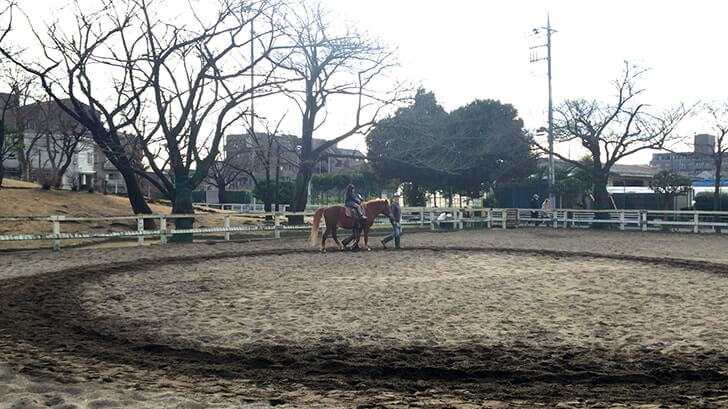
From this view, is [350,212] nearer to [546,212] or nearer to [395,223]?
[395,223]

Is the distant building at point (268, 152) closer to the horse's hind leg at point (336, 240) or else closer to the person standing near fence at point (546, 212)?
the horse's hind leg at point (336, 240)

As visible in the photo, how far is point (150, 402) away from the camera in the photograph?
4.21 m

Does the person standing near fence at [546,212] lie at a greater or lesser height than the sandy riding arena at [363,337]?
greater

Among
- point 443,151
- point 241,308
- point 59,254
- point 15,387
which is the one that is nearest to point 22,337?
point 15,387

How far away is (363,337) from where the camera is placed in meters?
6.32

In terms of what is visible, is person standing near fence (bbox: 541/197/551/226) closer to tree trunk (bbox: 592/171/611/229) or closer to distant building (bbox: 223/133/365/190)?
tree trunk (bbox: 592/171/611/229)

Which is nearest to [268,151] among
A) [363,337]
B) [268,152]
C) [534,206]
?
[268,152]

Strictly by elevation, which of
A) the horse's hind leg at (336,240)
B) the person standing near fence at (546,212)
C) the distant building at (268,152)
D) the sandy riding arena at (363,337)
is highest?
the distant building at (268,152)

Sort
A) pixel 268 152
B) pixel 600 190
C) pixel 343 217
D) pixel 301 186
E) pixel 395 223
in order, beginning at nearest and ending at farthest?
pixel 343 217, pixel 395 223, pixel 301 186, pixel 600 190, pixel 268 152

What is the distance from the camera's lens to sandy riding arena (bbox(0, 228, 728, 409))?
4496 mm

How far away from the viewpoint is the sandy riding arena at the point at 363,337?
4.50m

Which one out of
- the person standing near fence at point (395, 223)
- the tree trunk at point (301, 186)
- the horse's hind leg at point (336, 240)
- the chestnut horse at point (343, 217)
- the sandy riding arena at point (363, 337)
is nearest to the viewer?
the sandy riding arena at point (363, 337)

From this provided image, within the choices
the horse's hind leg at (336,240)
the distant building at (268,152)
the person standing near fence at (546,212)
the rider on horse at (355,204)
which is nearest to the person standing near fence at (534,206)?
the person standing near fence at (546,212)

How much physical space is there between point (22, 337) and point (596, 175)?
30.4 m
